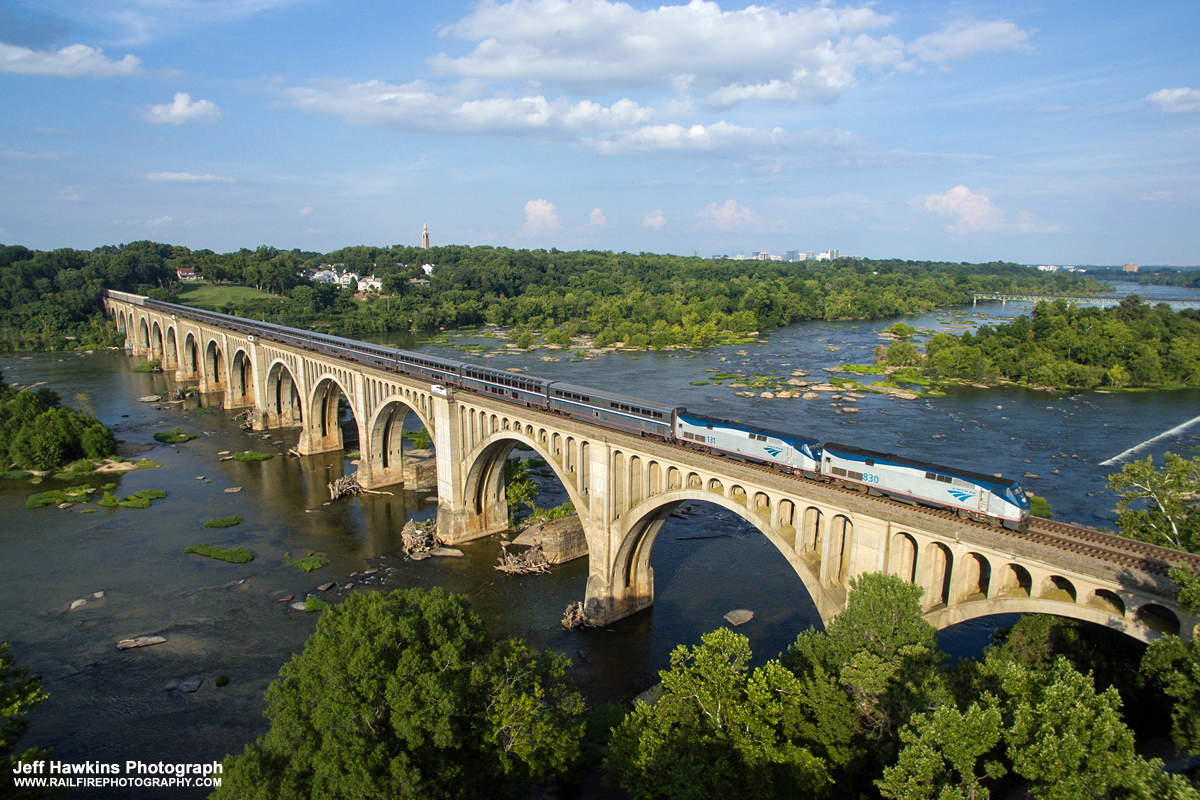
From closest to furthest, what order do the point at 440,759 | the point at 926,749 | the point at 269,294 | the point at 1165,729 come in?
the point at 926,749
the point at 440,759
the point at 1165,729
the point at 269,294

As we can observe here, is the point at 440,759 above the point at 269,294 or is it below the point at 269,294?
below

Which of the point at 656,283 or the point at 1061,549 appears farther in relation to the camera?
the point at 656,283

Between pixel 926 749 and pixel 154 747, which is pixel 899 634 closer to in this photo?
pixel 926 749

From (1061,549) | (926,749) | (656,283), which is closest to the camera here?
(926,749)

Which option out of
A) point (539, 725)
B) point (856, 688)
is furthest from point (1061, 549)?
point (539, 725)

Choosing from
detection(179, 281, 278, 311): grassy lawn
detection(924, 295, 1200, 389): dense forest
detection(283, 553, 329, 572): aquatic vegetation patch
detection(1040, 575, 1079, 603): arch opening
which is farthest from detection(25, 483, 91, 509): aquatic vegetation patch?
detection(179, 281, 278, 311): grassy lawn

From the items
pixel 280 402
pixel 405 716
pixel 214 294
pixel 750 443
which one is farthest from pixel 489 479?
pixel 214 294

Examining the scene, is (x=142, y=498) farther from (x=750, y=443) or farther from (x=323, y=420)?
(x=750, y=443)
